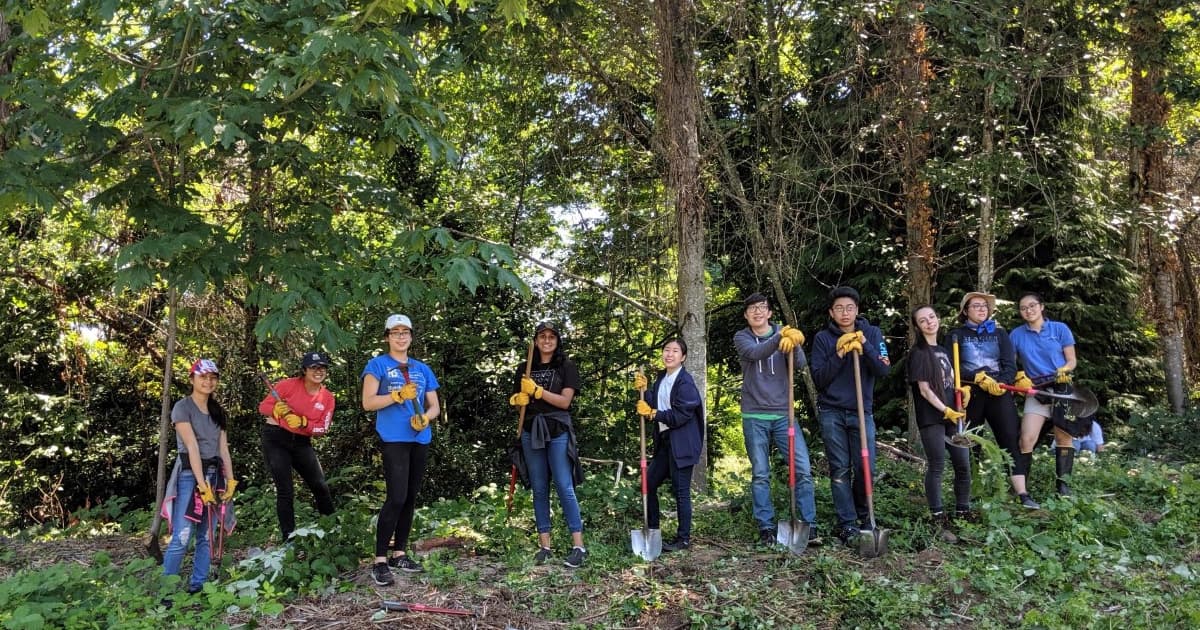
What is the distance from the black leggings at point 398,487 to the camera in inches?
187

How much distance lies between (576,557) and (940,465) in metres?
2.61

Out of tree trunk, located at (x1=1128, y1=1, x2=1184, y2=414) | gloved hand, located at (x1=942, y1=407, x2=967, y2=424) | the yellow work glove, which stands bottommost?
gloved hand, located at (x1=942, y1=407, x2=967, y2=424)

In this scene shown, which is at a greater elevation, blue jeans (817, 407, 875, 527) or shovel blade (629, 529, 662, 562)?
blue jeans (817, 407, 875, 527)

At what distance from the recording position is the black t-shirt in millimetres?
5258

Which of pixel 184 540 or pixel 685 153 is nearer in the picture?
pixel 184 540

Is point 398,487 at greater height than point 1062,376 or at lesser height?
lesser

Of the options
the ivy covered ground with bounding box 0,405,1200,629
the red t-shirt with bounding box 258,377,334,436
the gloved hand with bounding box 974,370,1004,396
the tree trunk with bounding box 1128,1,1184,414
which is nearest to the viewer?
the ivy covered ground with bounding box 0,405,1200,629

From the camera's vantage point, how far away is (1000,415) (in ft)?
18.4

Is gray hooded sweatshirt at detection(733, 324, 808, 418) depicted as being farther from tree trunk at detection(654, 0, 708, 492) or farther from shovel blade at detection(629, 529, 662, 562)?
tree trunk at detection(654, 0, 708, 492)

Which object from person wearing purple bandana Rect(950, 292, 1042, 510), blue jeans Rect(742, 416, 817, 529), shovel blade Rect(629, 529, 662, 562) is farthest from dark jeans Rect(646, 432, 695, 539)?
person wearing purple bandana Rect(950, 292, 1042, 510)

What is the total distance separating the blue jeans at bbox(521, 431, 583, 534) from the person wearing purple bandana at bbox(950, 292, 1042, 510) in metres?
3.04

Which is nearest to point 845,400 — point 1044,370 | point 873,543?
point 873,543

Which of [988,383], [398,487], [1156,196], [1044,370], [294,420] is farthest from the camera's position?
[1156,196]

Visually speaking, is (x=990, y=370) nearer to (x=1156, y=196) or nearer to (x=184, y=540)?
(x=184, y=540)
